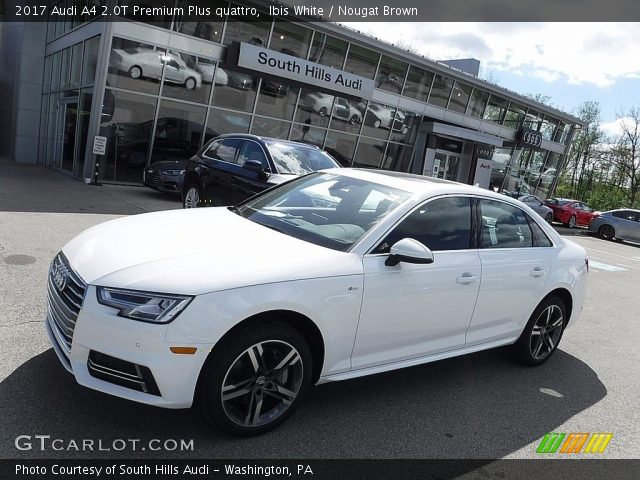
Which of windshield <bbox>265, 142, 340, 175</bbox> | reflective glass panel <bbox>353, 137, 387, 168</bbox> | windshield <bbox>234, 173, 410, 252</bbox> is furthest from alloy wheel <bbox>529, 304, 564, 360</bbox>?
reflective glass panel <bbox>353, 137, 387, 168</bbox>

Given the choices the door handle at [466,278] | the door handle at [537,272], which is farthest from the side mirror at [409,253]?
the door handle at [537,272]

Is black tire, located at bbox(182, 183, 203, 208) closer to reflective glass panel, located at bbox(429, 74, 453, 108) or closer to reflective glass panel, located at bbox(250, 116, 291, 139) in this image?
reflective glass panel, located at bbox(250, 116, 291, 139)

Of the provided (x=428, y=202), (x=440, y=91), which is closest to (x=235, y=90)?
(x=440, y=91)

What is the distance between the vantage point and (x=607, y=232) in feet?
80.0

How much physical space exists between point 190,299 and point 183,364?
1.12ft

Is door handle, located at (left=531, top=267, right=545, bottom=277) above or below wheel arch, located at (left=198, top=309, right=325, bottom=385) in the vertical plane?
above

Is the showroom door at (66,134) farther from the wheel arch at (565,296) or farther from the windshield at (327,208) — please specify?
the wheel arch at (565,296)

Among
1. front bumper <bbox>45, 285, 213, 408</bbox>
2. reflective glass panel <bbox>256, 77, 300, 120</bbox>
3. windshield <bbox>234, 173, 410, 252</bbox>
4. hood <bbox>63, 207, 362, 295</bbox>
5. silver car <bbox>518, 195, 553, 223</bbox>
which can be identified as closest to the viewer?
front bumper <bbox>45, 285, 213, 408</bbox>

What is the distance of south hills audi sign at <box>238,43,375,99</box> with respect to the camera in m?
17.3

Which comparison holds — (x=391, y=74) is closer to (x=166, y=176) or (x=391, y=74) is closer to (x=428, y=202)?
(x=166, y=176)

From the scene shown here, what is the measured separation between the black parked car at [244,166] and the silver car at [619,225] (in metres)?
19.7

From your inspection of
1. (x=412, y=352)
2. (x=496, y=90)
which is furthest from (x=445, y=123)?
(x=412, y=352)

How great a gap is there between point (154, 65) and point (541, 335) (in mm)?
14214

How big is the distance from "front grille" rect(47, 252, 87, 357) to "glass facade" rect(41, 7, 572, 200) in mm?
13160
